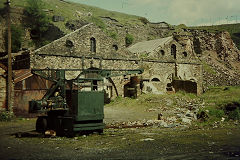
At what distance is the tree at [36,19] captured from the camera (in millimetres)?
38344

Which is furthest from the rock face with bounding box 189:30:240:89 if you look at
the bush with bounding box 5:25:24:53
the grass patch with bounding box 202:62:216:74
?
the bush with bounding box 5:25:24:53

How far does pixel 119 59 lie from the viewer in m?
22.8

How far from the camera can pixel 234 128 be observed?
10227mm

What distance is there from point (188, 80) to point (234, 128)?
50.2 ft

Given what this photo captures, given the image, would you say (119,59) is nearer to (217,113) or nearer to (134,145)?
(217,113)

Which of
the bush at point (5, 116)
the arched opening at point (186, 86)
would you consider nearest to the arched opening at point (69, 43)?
the bush at point (5, 116)

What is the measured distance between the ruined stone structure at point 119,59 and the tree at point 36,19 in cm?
1851

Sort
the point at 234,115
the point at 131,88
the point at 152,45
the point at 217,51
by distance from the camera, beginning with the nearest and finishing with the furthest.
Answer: the point at 234,115 < the point at 131,88 < the point at 152,45 < the point at 217,51

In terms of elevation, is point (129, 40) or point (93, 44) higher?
point (129, 40)

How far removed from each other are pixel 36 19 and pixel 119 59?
21.1m

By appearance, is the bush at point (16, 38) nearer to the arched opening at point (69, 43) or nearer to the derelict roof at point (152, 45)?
the derelict roof at point (152, 45)

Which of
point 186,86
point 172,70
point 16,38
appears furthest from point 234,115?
point 16,38

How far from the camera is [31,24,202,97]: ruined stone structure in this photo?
1984 cm

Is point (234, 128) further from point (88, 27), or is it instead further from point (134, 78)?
point (88, 27)
